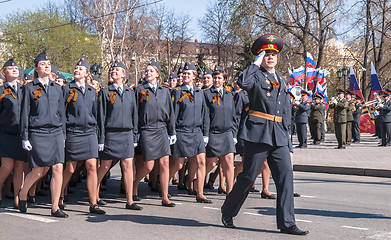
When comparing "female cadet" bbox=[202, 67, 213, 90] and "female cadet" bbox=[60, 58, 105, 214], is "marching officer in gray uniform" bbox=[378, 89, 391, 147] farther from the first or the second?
"female cadet" bbox=[60, 58, 105, 214]

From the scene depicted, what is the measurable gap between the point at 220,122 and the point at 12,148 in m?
3.12

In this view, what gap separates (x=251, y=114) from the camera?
240 inches

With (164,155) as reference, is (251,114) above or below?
above

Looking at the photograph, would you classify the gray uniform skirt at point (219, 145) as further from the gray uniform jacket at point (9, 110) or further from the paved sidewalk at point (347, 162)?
the paved sidewalk at point (347, 162)

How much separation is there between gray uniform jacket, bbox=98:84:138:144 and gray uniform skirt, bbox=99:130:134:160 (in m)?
0.08

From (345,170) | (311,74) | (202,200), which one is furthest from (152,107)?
(311,74)

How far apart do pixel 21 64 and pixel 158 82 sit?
42.2 m

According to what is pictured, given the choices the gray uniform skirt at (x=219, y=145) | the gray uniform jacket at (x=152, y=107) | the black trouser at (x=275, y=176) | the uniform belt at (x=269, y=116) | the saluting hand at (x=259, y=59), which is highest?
the saluting hand at (x=259, y=59)

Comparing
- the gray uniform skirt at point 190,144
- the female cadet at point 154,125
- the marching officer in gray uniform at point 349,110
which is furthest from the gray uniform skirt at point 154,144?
the marching officer in gray uniform at point 349,110

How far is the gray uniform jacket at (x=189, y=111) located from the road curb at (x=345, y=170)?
19.2 ft

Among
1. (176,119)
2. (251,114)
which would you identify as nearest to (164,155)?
(176,119)

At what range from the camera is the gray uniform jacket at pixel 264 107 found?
5.93m

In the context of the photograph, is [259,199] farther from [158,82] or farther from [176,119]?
[158,82]

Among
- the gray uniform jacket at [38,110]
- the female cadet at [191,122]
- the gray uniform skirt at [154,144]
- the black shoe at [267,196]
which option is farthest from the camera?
the black shoe at [267,196]
